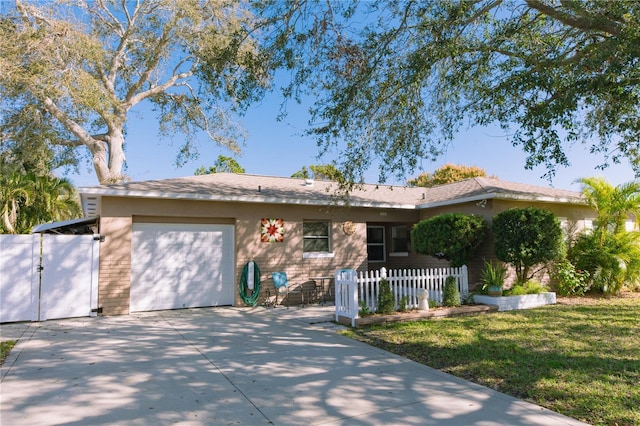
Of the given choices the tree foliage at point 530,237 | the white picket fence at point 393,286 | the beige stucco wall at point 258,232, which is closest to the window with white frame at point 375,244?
the beige stucco wall at point 258,232

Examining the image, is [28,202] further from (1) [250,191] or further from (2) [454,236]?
(2) [454,236]

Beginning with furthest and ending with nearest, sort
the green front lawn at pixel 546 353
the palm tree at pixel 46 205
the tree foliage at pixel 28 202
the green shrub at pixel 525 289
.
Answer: the palm tree at pixel 46 205 < the tree foliage at pixel 28 202 < the green shrub at pixel 525 289 < the green front lawn at pixel 546 353

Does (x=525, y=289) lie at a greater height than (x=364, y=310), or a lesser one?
greater

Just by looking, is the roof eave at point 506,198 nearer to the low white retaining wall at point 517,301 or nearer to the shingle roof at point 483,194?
the shingle roof at point 483,194

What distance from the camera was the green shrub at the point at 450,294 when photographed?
10328mm

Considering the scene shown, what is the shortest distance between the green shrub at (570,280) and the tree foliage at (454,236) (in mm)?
2906

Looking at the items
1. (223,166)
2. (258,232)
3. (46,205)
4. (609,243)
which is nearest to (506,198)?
(609,243)

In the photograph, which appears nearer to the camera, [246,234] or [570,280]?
[246,234]

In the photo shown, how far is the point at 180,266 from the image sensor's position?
11.4 m

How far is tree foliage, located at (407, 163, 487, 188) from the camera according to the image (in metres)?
32.3

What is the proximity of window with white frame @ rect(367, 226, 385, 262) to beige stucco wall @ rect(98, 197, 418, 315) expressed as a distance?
116 centimetres

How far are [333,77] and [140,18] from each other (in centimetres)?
1731

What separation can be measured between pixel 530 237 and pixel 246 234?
814cm

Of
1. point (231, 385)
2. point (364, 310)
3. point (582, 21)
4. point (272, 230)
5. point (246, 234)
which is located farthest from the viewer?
point (272, 230)
